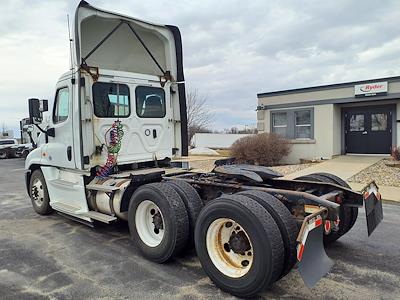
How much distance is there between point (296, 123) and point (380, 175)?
6.19 metres

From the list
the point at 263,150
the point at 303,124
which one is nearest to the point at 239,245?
the point at 263,150

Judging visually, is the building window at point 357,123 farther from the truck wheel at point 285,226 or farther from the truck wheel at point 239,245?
the truck wheel at point 239,245

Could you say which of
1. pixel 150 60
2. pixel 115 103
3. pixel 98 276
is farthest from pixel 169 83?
pixel 98 276

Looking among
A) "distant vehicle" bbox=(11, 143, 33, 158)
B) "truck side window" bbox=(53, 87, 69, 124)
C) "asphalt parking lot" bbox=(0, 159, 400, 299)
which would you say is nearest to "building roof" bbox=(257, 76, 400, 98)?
"asphalt parking lot" bbox=(0, 159, 400, 299)

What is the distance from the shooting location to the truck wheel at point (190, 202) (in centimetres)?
430

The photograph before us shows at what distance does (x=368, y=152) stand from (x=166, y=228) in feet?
46.3

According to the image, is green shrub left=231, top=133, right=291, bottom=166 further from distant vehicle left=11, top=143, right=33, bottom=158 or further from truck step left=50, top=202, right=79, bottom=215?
distant vehicle left=11, top=143, right=33, bottom=158

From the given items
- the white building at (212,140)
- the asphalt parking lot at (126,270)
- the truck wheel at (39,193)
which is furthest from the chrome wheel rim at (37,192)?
the white building at (212,140)

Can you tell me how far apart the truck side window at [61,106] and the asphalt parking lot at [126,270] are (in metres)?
1.96

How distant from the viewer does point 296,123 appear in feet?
54.7

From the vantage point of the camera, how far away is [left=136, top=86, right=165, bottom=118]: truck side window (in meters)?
6.52

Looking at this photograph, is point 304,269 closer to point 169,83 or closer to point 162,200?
point 162,200

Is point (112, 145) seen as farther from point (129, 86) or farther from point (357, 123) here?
point (357, 123)

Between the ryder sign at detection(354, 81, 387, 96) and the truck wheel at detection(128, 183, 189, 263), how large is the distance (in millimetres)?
12572
